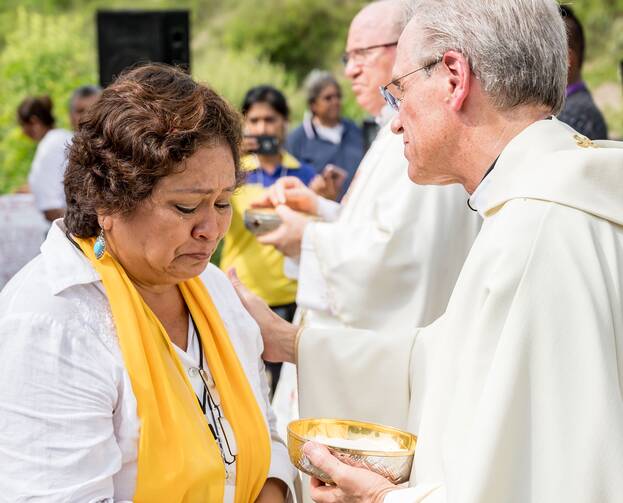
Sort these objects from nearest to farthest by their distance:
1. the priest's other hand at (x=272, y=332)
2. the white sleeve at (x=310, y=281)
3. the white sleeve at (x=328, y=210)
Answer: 1. the priest's other hand at (x=272, y=332)
2. the white sleeve at (x=310, y=281)
3. the white sleeve at (x=328, y=210)

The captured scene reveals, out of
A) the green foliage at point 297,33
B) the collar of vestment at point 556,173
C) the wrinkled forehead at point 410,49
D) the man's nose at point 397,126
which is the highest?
the green foliage at point 297,33

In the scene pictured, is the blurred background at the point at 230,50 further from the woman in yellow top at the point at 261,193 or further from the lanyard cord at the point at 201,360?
the lanyard cord at the point at 201,360

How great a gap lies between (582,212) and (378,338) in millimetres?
1080

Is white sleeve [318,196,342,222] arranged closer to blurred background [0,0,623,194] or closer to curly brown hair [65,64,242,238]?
curly brown hair [65,64,242,238]

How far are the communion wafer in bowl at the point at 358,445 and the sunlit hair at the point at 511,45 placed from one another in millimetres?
873

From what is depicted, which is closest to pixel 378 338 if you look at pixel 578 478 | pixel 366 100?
pixel 578 478

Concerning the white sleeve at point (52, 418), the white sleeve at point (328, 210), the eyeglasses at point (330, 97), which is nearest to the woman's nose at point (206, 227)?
the white sleeve at point (52, 418)

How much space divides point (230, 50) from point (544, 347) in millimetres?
24776

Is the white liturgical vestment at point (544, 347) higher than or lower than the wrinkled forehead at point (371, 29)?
lower

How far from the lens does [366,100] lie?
4.30 metres

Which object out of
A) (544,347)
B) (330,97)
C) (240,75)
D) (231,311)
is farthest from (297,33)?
(544,347)

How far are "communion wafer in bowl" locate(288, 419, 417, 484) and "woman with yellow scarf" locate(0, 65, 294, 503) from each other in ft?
0.50

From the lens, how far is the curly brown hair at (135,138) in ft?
7.44

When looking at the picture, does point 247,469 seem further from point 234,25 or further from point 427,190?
point 234,25
